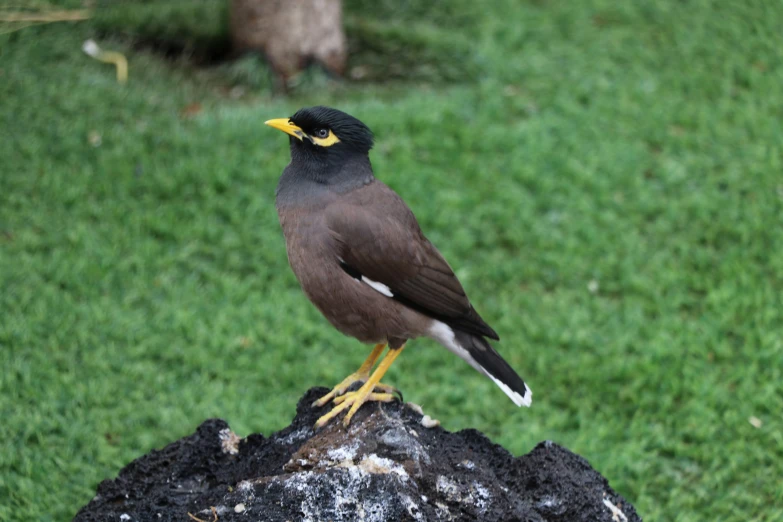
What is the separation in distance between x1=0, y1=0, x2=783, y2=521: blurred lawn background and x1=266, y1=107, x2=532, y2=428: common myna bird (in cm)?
138

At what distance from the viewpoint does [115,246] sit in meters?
5.70

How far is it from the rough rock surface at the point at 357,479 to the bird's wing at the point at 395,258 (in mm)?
459

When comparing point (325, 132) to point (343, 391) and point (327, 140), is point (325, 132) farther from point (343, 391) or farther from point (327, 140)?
point (343, 391)

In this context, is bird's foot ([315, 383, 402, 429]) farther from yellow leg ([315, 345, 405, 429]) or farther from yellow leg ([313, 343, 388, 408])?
yellow leg ([313, 343, 388, 408])

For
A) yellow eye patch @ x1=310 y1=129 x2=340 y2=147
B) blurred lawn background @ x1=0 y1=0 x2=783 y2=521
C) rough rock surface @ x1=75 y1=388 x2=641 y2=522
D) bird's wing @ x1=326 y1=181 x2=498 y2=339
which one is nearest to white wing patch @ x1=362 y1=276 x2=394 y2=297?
bird's wing @ x1=326 y1=181 x2=498 y2=339

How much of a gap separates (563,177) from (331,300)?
3.57 m

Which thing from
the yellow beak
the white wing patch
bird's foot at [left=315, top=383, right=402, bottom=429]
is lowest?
bird's foot at [left=315, top=383, right=402, bottom=429]

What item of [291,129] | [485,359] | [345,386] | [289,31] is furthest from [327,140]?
[289,31]

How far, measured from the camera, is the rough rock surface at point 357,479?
2883 mm

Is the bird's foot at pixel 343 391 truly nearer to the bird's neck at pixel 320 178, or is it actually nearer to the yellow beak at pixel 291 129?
the bird's neck at pixel 320 178

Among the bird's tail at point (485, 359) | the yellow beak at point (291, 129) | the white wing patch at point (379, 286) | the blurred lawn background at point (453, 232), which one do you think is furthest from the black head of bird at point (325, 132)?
the blurred lawn background at point (453, 232)

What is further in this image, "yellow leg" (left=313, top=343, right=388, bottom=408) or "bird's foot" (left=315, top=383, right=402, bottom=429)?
"yellow leg" (left=313, top=343, right=388, bottom=408)

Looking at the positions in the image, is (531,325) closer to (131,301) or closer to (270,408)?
(270,408)

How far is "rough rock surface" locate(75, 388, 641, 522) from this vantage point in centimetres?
288
